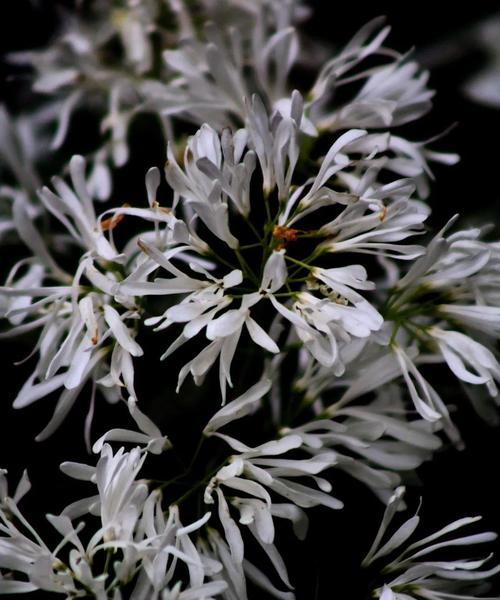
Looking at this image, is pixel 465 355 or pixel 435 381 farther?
pixel 435 381

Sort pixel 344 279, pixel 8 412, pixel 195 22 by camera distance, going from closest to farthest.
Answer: pixel 344 279 → pixel 8 412 → pixel 195 22

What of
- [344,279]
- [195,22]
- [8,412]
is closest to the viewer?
[344,279]

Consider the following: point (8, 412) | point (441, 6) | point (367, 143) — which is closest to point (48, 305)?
point (8, 412)

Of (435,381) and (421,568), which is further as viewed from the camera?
(435,381)

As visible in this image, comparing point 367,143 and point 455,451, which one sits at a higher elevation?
point 367,143

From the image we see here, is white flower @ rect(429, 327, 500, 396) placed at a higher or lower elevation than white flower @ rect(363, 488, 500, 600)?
higher

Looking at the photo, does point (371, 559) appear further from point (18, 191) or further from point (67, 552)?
point (18, 191)

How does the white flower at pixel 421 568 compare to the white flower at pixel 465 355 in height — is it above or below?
below

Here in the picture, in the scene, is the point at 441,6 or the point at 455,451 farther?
the point at 441,6
